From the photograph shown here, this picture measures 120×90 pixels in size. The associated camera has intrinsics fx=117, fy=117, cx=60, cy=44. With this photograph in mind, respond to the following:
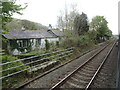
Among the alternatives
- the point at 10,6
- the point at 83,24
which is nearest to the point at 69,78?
the point at 10,6

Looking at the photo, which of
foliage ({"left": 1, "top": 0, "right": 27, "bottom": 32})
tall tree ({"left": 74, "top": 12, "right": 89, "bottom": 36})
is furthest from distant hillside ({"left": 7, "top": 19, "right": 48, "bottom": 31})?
tall tree ({"left": 74, "top": 12, "right": 89, "bottom": 36})

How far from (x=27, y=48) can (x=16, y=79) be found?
17366 mm

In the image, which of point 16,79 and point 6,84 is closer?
point 6,84

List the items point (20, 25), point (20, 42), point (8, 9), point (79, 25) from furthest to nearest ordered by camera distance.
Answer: point (20, 25) < point (79, 25) < point (20, 42) < point (8, 9)

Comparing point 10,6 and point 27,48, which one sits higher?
point 10,6

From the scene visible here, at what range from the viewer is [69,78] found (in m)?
7.20

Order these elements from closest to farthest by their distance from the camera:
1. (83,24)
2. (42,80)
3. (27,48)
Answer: (42,80) → (27,48) → (83,24)

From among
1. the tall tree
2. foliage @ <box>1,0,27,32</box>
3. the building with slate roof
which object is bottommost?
the building with slate roof

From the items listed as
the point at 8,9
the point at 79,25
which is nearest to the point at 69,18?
the point at 79,25

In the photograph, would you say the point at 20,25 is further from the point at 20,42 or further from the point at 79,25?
the point at 79,25

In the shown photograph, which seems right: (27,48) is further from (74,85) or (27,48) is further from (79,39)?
(74,85)

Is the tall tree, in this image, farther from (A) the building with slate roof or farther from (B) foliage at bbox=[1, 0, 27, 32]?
(B) foliage at bbox=[1, 0, 27, 32]

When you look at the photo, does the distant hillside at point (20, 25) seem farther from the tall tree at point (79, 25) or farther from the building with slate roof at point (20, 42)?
the tall tree at point (79, 25)

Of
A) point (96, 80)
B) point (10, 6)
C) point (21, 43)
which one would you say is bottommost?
point (96, 80)
